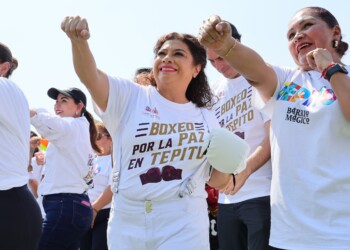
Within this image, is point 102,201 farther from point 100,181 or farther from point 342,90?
point 342,90

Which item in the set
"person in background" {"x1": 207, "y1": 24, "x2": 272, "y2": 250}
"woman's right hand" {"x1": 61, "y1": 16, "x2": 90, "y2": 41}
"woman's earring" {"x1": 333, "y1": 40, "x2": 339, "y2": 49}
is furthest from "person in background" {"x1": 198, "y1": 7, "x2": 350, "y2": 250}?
"person in background" {"x1": 207, "y1": 24, "x2": 272, "y2": 250}

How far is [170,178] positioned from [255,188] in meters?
1.01

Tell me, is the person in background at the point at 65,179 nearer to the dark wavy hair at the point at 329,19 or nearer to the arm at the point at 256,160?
the arm at the point at 256,160

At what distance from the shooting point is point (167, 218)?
2.83m

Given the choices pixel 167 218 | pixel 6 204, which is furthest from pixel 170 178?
pixel 6 204

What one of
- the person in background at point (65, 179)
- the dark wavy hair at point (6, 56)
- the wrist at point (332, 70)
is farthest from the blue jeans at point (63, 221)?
the wrist at point (332, 70)

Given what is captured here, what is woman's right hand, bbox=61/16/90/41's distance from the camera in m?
2.56

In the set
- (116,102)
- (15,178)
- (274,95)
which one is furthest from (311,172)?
(15,178)

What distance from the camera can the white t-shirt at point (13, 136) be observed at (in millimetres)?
3375

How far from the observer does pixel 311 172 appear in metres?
2.61

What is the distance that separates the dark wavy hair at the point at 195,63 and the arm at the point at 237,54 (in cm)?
59

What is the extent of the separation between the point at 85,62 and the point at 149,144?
0.54 metres

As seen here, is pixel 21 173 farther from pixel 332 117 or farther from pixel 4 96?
pixel 332 117

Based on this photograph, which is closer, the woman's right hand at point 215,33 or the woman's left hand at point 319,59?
the woman's right hand at point 215,33
